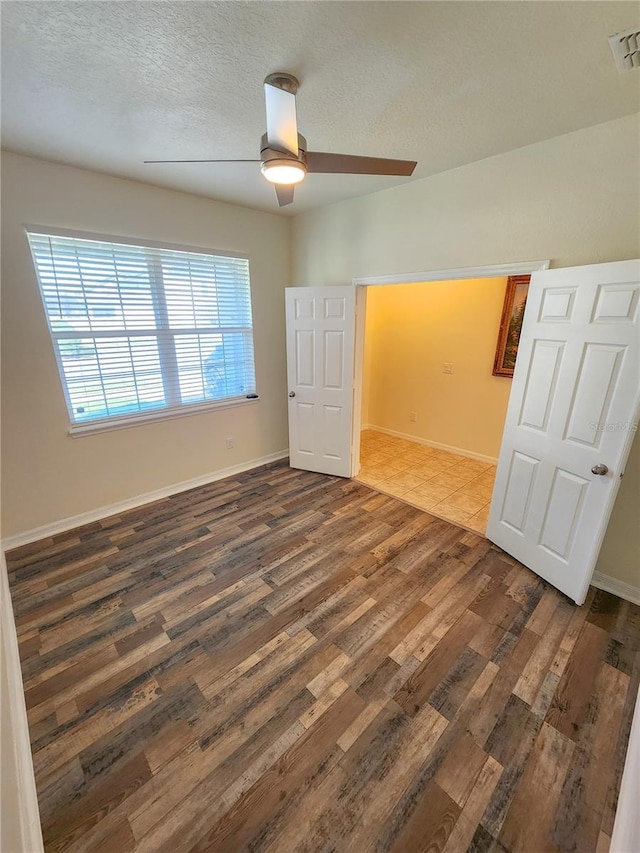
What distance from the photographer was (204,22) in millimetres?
1221

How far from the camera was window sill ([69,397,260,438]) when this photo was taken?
108 inches

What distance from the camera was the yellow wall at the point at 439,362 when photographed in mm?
4000

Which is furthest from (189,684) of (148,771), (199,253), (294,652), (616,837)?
(199,253)

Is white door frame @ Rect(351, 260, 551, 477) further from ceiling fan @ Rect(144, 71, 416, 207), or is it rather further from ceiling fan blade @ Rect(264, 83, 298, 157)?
ceiling fan blade @ Rect(264, 83, 298, 157)

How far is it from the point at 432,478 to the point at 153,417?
3.00 m

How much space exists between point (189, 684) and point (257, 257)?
12.0 feet

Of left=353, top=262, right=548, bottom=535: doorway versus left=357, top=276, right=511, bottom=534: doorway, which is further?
left=357, top=276, right=511, bottom=534: doorway

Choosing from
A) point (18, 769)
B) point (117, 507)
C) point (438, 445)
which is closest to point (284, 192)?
point (18, 769)

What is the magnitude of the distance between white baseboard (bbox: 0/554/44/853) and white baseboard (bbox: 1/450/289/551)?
1139 mm

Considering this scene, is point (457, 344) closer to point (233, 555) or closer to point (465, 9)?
point (465, 9)

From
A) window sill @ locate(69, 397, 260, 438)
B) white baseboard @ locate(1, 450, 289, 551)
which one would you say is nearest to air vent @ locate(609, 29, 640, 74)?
window sill @ locate(69, 397, 260, 438)

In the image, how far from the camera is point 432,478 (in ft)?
12.3

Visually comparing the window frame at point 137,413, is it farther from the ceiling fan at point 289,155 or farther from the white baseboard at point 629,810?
the white baseboard at point 629,810

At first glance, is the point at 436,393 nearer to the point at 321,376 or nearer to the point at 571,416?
the point at 321,376
